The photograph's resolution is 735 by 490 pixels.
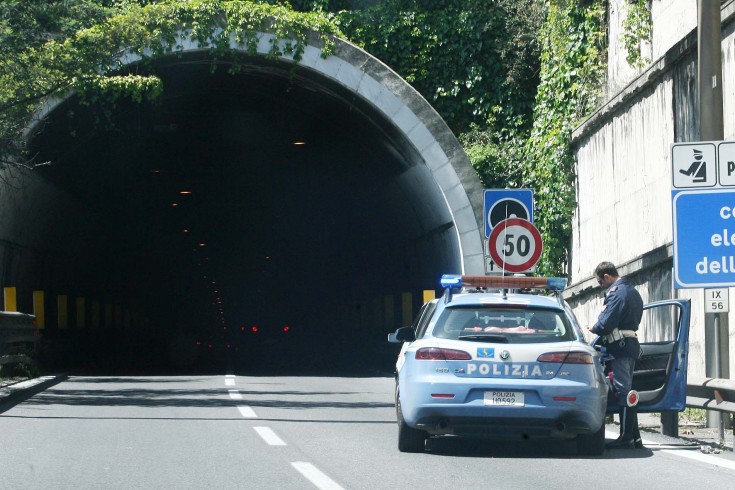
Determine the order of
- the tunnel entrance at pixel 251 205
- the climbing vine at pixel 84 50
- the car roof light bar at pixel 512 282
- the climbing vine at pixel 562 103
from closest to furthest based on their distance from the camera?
the car roof light bar at pixel 512 282
the climbing vine at pixel 84 50
the climbing vine at pixel 562 103
the tunnel entrance at pixel 251 205

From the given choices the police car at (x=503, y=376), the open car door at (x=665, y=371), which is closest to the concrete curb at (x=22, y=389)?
the police car at (x=503, y=376)

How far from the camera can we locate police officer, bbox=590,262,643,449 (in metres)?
12.3

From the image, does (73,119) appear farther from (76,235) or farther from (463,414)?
(463,414)

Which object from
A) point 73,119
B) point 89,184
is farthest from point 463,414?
point 89,184

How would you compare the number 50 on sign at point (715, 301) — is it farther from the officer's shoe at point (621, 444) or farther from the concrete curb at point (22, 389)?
the concrete curb at point (22, 389)

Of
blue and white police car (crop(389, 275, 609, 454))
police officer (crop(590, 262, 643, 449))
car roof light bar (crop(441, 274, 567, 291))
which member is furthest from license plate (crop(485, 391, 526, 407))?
police officer (crop(590, 262, 643, 449))

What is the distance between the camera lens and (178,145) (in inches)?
1528

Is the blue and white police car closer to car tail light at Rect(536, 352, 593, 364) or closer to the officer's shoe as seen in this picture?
car tail light at Rect(536, 352, 593, 364)

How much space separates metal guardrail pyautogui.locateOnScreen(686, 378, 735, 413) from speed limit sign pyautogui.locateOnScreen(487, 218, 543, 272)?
4.54 metres

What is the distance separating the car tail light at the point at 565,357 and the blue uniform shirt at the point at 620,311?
3.10 ft

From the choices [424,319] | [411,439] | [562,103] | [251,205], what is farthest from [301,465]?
[251,205]

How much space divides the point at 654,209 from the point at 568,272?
6.95m

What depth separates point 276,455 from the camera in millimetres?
11438

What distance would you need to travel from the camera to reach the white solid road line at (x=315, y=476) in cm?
931
